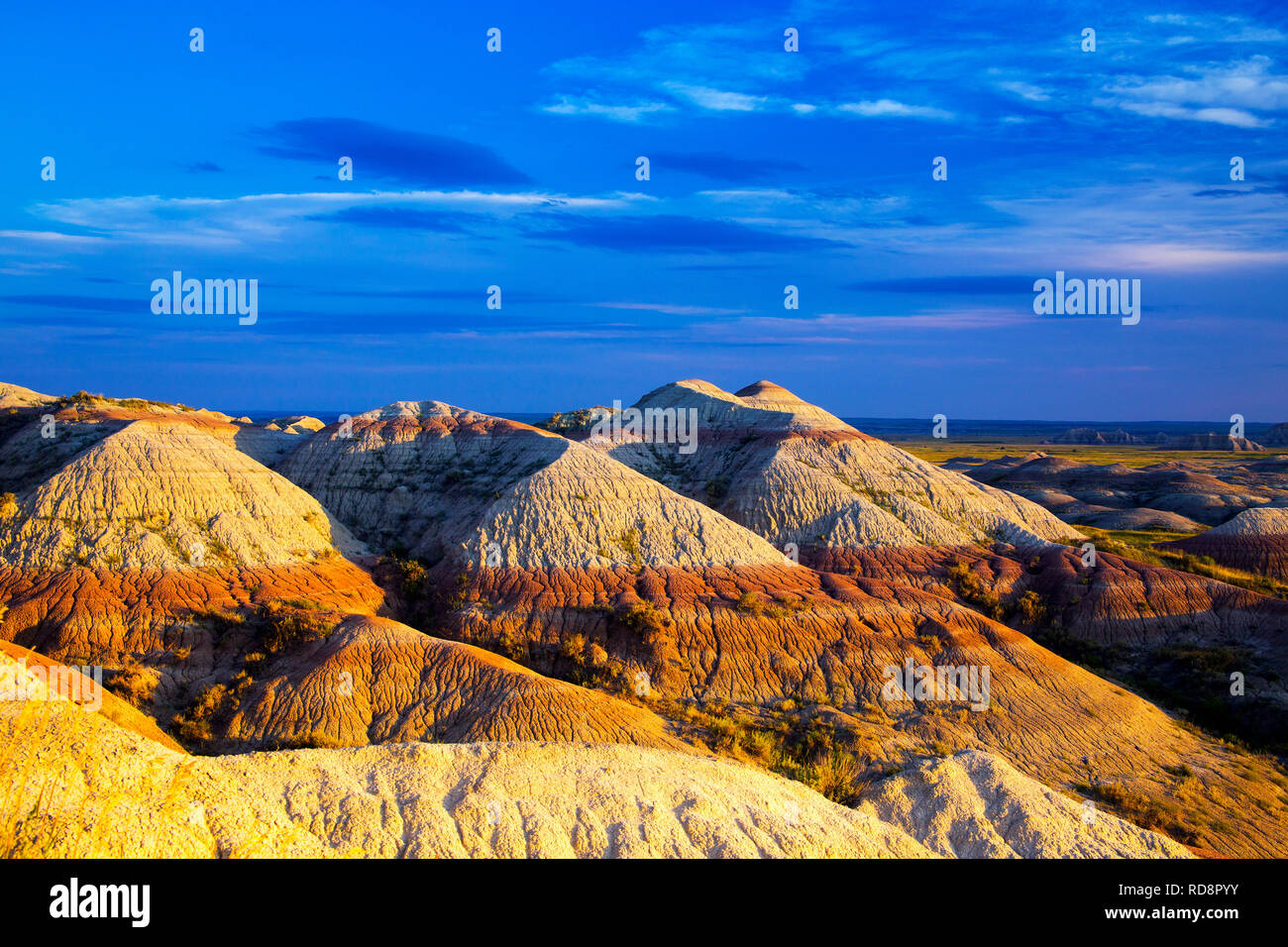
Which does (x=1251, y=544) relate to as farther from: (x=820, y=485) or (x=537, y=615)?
(x=537, y=615)

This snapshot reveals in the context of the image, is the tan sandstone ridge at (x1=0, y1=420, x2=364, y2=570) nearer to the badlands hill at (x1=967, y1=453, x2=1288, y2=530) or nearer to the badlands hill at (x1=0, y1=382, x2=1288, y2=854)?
the badlands hill at (x1=0, y1=382, x2=1288, y2=854)

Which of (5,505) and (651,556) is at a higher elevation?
(5,505)

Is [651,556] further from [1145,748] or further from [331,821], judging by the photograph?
[331,821]

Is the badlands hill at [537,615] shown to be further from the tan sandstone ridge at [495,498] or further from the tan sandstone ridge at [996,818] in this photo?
the tan sandstone ridge at [996,818]

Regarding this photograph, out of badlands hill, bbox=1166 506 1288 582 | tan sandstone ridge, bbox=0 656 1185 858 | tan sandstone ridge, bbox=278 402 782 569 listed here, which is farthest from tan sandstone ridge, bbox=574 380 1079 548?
tan sandstone ridge, bbox=0 656 1185 858
